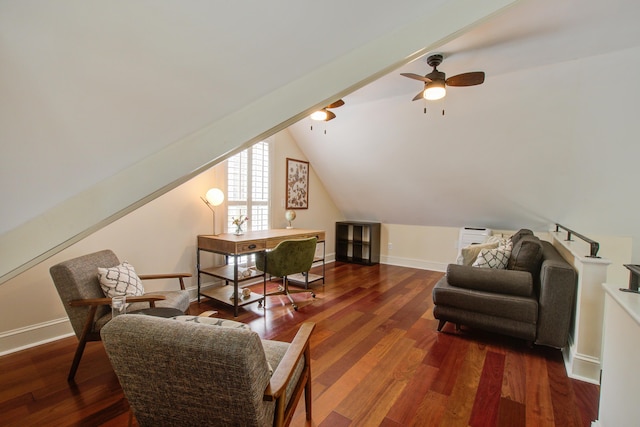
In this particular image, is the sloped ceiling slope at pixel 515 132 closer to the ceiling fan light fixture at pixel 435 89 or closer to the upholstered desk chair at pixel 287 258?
the ceiling fan light fixture at pixel 435 89

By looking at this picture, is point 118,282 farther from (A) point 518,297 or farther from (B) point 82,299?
(A) point 518,297

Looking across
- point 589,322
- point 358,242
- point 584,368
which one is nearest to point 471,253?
point 589,322

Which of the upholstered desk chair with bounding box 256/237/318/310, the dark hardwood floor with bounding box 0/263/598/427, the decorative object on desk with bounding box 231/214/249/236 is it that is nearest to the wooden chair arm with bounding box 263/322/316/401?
the dark hardwood floor with bounding box 0/263/598/427

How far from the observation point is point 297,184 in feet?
16.2

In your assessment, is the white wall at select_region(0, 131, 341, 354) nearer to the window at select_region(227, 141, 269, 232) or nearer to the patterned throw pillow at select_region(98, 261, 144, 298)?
the window at select_region(227, 141, 269, 232)

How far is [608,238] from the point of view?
3.67 m

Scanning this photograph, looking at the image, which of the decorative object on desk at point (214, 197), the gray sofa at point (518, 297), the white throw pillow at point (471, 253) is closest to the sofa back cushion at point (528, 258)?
the gray sofa at point (518, 297)

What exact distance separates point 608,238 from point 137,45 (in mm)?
5119

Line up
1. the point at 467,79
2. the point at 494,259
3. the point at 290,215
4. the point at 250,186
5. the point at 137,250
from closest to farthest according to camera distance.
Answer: the point at 467,79
the point at 494,259
the point at 137,250
the point at 250,186
the point at 290,215

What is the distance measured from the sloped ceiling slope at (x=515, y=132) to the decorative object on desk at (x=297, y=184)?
0.97 ft

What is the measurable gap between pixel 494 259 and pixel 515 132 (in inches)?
59.7

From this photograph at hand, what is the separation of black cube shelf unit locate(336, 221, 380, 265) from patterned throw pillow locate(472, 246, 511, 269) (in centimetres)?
269

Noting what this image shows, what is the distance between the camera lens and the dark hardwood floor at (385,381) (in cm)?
174

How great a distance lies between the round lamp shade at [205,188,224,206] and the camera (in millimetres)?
3434
